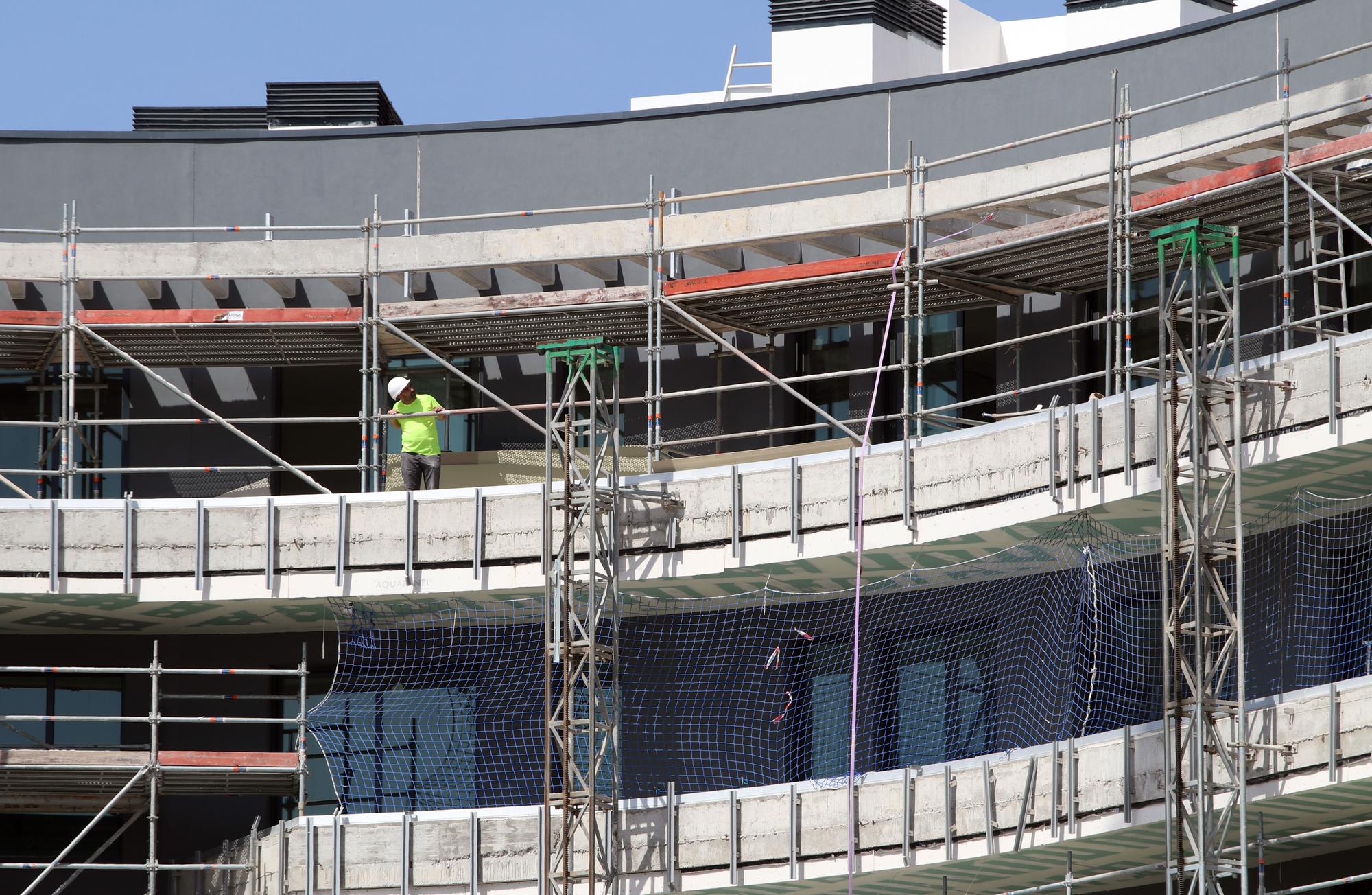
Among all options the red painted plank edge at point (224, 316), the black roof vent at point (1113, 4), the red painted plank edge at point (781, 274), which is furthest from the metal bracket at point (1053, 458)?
the black roof vent at point (1113, 4)

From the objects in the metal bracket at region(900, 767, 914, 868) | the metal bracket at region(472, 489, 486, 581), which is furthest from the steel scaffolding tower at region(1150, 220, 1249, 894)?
the metal bracket at region(472, 489, 486, 581)

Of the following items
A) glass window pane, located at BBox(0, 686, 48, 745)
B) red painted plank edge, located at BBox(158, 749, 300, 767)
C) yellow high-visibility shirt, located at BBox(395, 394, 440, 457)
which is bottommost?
red painted plank edge, located at BBox(158, 749, 300, 767)

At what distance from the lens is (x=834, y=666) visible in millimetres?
23219

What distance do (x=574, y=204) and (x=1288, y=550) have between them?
10.8 metres

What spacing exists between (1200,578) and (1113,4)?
17.4 metres

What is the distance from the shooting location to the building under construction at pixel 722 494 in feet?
64.5

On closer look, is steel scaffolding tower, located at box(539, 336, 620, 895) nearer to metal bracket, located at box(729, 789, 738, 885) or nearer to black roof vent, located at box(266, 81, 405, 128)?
metal bracket, located at box(729, 789, 738, 885)

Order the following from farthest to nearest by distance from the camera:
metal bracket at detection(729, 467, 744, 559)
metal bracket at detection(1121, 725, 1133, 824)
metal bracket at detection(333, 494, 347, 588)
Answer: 1. metal bracket at detection(333, 494, 347, 588)
2. metal bracket at detection(729, 467, 744, 559)
3. metal bracket at detection(1121, 725, 1133, 824)

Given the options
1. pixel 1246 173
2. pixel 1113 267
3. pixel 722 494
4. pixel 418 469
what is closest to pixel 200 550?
pixel 418 469

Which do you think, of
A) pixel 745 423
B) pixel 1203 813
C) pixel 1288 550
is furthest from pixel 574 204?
pixel 1203 813

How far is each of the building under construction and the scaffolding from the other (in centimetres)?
8

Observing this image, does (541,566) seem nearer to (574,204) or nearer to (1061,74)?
(574,204)

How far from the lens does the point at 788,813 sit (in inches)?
823

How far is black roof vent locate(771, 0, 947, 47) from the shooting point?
32.1 meters
